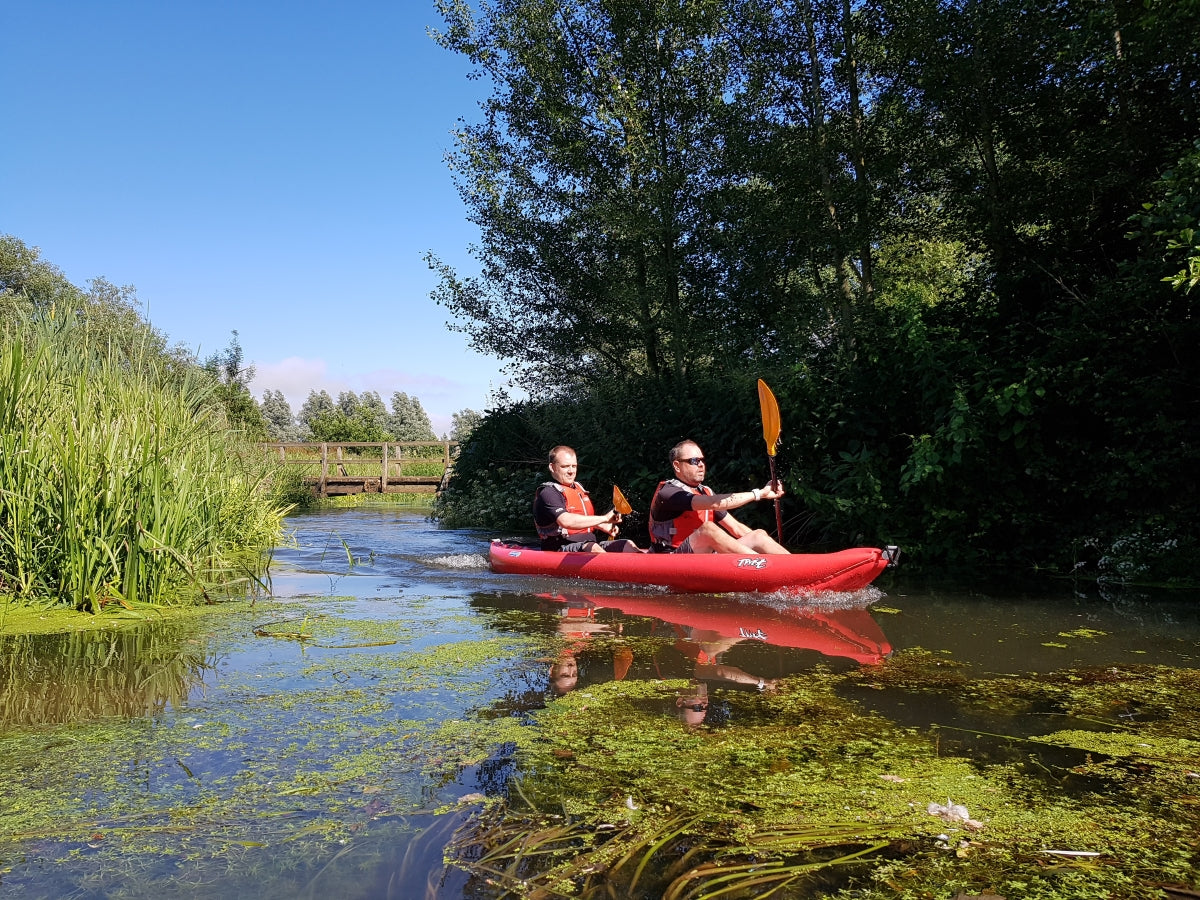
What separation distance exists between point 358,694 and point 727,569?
10.8 ft

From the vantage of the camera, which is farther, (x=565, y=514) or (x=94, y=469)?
(x=565, y=514)

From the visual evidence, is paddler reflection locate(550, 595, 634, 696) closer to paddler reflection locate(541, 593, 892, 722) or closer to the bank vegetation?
paddler reflection locate(541, 593, 892, 722)

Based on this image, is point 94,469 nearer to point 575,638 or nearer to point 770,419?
point 575,638

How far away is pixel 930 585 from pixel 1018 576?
0.92 meters

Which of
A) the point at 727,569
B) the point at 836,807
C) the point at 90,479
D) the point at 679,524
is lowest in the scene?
the point at 836,807

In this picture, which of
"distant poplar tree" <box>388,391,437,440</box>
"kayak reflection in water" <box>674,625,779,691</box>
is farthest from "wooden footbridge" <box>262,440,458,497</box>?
"distant poplar tree" <box>388,391,437,440</box>

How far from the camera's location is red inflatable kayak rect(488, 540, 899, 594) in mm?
5863

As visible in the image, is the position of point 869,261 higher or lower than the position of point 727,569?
higher

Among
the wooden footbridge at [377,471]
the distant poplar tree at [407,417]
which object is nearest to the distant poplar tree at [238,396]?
the wooden footbridge at [377,471]

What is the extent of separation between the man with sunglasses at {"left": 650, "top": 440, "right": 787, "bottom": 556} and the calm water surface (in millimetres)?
450

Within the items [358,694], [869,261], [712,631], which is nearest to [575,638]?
[712,631]

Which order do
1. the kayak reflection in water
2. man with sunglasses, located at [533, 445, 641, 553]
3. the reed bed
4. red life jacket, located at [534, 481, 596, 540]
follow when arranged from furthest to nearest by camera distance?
red life jacket, located at [534, 481, 596, 540] → man with sunglasses, located at [533, 445, 641, 553] → the reed bed → the kayak reflection in water

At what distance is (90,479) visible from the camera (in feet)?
15.6

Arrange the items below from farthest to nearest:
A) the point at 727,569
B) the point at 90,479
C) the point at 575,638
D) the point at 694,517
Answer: the point at 694,517 < the point at 727,569 < the point at 575,638 < the point at 90,479
